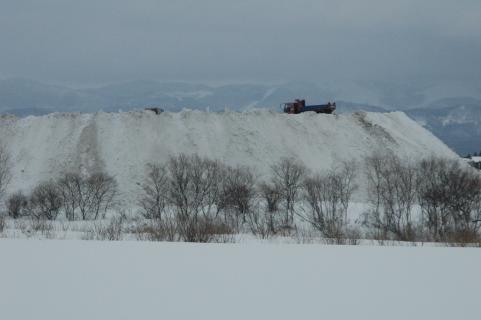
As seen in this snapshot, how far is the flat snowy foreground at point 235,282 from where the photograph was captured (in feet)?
15.8

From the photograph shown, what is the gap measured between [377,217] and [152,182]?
50.1ft

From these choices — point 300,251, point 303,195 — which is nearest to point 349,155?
point 303,195

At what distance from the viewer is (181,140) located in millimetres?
40562

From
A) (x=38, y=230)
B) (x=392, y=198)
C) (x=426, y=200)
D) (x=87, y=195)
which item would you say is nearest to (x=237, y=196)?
(x=392, y=198)

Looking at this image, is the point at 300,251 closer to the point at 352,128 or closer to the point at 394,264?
the point at 394,264

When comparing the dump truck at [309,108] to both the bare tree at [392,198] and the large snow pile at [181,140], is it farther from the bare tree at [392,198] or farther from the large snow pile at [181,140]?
the bare tree at [392,198]

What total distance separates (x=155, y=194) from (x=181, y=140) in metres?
9.59

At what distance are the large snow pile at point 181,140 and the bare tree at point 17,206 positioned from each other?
12.4ft

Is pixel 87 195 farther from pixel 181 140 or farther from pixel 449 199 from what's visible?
pixel 449 199

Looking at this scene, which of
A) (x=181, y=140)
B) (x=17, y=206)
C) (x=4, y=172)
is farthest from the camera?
(x=181, y=140)

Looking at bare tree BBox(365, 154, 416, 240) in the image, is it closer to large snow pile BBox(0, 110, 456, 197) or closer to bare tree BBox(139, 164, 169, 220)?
large snow pile BBox(0, 110, 456, 197)

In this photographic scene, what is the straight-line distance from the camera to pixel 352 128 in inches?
1778

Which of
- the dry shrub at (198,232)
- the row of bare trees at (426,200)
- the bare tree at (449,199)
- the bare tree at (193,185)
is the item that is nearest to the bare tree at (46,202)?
the bare tree at (193,185)

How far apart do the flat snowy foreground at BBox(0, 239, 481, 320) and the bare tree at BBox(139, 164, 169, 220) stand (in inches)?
883
